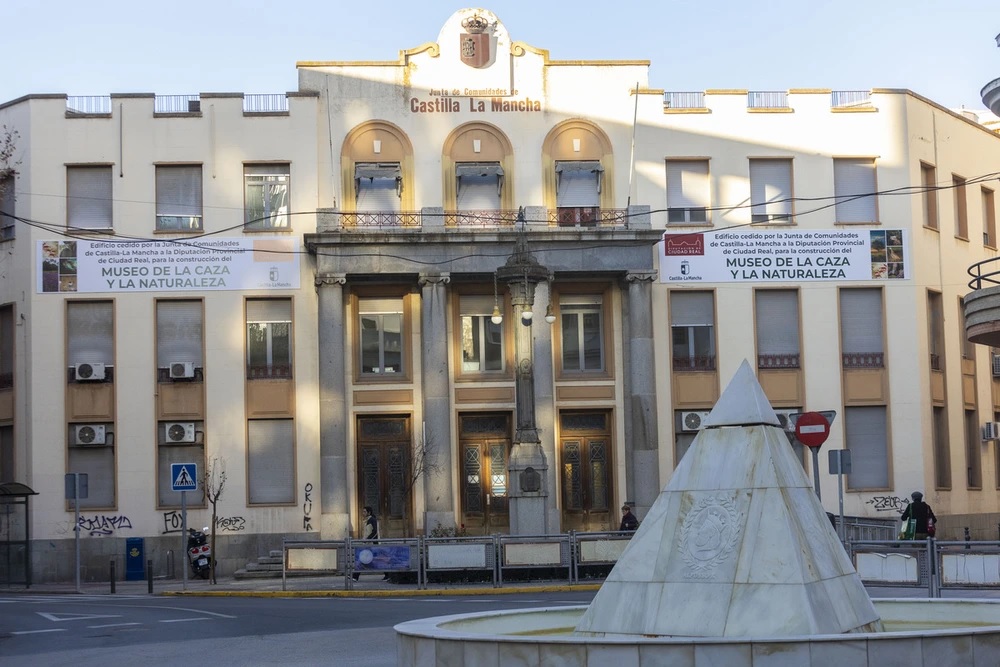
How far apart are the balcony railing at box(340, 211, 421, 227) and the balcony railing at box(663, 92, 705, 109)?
758cm

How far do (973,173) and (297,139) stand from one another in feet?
65.3

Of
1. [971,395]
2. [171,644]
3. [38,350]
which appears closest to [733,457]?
[171,644]

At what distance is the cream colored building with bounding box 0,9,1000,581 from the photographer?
118 ft

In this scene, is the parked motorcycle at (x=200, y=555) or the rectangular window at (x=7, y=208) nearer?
the parked motorcycle at (x=200, y=555)

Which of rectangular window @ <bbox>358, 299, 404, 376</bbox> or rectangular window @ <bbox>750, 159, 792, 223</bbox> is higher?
rectangular window @ <bbox>750, 159, 792, 223</bbox>

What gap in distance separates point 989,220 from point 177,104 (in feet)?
79.6

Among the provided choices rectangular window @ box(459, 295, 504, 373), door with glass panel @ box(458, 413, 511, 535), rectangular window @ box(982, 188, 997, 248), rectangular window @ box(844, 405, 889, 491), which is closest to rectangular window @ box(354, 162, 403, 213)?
rectangular window @ box(459, 295, 504, 373)

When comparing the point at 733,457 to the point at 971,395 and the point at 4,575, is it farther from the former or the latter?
the point at 971,395

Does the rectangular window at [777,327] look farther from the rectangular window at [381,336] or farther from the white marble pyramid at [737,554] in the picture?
the white marble pyramid at [737,554]

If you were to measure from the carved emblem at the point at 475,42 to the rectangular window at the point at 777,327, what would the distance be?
9.62 metres

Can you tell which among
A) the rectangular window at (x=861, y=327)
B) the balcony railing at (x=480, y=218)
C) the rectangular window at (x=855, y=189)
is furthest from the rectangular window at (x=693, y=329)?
the balcony railing at (x=480, y=218)

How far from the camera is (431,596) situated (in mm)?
25734

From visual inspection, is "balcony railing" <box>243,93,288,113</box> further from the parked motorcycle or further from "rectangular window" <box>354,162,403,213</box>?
the parked motorcycle

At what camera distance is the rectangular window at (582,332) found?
37844 mm
